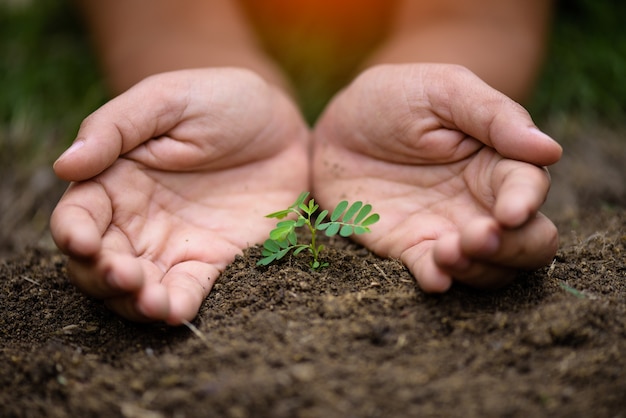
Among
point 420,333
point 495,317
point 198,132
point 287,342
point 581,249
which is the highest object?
point 581,249

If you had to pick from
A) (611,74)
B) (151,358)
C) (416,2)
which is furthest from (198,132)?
(611,74)

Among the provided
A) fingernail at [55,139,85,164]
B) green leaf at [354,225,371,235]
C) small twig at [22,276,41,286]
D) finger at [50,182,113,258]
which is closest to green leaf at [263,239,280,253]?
green leaf at [354,225,371,235]

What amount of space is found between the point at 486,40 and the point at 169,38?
68.0 inches

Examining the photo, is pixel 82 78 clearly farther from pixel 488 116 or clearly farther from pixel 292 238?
pixel 488 116

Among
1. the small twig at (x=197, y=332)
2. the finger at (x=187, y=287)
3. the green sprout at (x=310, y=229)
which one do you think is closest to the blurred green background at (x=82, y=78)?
the finger at (x=187, y=287)

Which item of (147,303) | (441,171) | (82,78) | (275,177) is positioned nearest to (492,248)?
(441,171)

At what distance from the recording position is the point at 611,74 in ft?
12.5

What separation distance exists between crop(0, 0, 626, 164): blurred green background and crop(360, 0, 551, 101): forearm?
43cm

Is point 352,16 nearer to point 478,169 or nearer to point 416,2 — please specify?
point 416,2

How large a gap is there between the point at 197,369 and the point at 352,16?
10.0ft

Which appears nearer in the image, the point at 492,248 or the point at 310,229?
the point at 492,248

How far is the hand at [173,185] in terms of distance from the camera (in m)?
1.76

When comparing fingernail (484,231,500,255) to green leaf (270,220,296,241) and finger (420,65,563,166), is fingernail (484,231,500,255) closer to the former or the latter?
finger (420,65,563,166)

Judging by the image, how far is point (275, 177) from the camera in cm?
249
